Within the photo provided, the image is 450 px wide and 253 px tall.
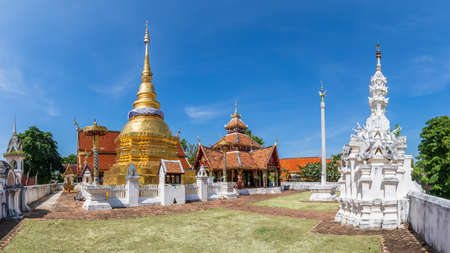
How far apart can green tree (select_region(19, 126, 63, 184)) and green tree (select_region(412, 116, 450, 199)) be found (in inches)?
1479

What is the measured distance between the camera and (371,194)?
356 inches

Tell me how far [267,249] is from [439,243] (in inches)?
138

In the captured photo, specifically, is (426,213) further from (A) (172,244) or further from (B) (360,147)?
(A) (172,244)

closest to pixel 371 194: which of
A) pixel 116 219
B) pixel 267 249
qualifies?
pixel 267 249

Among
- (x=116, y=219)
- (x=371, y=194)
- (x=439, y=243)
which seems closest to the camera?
(x=439, y=243)

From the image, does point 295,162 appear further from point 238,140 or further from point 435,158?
point 435,158

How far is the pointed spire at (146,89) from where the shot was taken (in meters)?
23.4

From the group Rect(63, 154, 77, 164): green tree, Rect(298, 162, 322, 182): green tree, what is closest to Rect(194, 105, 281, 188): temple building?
Rect(298, 162, 322, 182): green tree

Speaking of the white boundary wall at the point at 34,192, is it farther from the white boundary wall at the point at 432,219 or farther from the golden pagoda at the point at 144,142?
the white boundary wall at the point at 432,219

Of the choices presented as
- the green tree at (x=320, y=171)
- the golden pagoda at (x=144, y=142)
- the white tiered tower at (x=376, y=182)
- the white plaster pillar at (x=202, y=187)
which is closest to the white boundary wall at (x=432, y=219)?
the white tiered tower at (x=376, y=182)

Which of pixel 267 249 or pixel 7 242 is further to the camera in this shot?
pixel 7 242

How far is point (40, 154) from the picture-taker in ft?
115

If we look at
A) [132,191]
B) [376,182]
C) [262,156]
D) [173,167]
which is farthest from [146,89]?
[376,182]

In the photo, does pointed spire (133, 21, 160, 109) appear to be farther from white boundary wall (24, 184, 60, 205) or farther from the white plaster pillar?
white boundary wall (24, 184, 60, 205)
